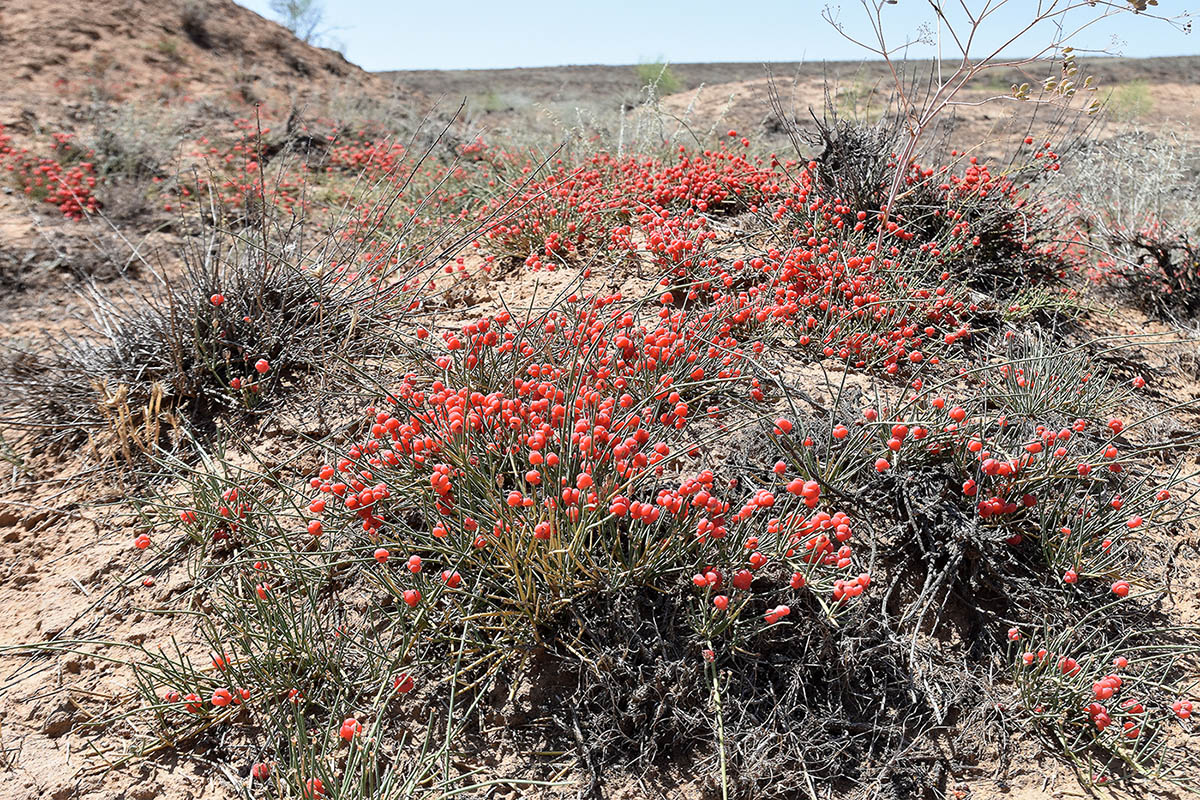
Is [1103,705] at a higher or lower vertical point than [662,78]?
lower

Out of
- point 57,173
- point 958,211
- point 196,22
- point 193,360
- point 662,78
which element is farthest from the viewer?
point 662,78

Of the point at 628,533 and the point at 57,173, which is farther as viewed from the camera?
the point at 57,173

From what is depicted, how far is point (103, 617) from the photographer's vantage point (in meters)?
2.65

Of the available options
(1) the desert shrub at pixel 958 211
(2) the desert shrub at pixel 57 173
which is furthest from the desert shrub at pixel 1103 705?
(2) the desert shrub at pixel 57 173

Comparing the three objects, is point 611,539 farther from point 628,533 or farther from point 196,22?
point 196,22

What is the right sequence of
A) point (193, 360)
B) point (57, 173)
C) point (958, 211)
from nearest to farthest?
point (193, 360) → point (958, 211) → point (57, 173)

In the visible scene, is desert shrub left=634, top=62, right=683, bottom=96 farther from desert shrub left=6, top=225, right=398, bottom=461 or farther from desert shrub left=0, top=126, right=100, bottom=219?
desert shrub left=6, top=225, right=398, bottom=461

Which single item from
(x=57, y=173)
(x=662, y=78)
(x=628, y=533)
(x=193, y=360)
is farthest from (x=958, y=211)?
(x=662, y=78)

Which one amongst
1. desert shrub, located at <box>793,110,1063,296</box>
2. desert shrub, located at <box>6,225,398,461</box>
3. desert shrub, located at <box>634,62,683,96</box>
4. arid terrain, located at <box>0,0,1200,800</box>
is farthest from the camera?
desert shrub, located at <box>634,62,683,96</box>

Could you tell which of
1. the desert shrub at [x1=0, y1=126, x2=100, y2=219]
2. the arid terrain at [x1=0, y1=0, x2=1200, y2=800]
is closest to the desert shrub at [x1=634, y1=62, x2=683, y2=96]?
the desert shrub at [x1=0, y1=126, x2=100, y2=219]

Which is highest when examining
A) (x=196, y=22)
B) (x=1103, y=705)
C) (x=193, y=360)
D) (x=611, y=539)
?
(x=196, y=22)

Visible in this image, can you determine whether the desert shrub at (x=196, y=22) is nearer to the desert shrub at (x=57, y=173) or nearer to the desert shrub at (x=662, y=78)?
the desert shrub at (x=57, y=173)

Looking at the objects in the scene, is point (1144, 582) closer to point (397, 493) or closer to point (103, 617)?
point (397, 493)

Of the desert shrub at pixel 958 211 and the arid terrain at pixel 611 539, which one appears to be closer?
the arid terrain at pixel 611 539
